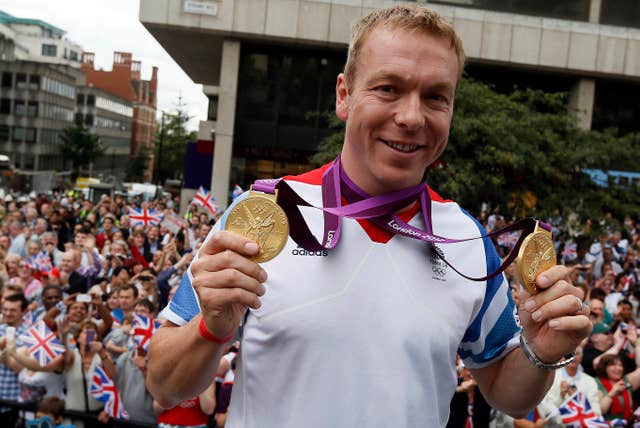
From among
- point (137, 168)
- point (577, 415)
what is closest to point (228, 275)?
point (577, 415)

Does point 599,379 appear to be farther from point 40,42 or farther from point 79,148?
point 40,42

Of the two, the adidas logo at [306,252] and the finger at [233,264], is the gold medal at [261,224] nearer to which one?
the finger at [233,264]

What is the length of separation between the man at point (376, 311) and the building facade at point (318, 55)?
79.0 ft

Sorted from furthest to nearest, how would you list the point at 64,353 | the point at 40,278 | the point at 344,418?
1. the point at 40,278
2. the point at 64,353
3. the point at 344,418

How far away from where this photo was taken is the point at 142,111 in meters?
134

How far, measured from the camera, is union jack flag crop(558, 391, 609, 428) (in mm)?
6020

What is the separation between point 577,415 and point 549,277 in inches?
186

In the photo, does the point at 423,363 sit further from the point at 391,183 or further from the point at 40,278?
the point at 40,278

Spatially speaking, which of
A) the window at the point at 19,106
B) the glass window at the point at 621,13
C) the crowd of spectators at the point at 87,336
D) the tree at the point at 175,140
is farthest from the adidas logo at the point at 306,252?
the window at the point at 19,106

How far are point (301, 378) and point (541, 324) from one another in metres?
0.64

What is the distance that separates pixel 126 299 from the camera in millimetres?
8469

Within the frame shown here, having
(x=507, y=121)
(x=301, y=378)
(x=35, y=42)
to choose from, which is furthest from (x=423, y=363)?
(x=35, y=42)

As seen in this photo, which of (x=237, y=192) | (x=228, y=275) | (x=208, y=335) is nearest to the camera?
(x=228, y=275)

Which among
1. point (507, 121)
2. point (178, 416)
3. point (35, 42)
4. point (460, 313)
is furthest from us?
point (35, 42)
